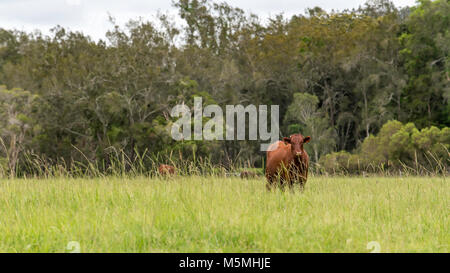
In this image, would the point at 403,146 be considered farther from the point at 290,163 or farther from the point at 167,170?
the point at 167,170

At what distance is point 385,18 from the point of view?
1754 inches

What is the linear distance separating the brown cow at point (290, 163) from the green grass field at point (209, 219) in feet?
5.04

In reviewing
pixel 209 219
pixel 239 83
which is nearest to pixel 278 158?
pixel 209 219

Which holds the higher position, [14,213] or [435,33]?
[435,33]

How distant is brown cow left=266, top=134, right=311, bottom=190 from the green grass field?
60.4 inches

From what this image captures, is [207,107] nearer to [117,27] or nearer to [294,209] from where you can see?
[117,27]

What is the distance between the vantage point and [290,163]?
10.7 metres

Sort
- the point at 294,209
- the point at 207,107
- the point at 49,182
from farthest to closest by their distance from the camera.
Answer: the point at 207,107 < the point at 49,182 < the point at 294,209

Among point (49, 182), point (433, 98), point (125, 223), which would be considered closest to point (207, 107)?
point (433, 98)

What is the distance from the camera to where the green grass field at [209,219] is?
565 cm

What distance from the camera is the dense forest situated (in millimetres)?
34000

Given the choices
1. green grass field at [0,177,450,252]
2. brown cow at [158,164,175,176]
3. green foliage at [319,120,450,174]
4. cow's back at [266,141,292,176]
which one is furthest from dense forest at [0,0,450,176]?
green grass field at [0,177,450,252]
